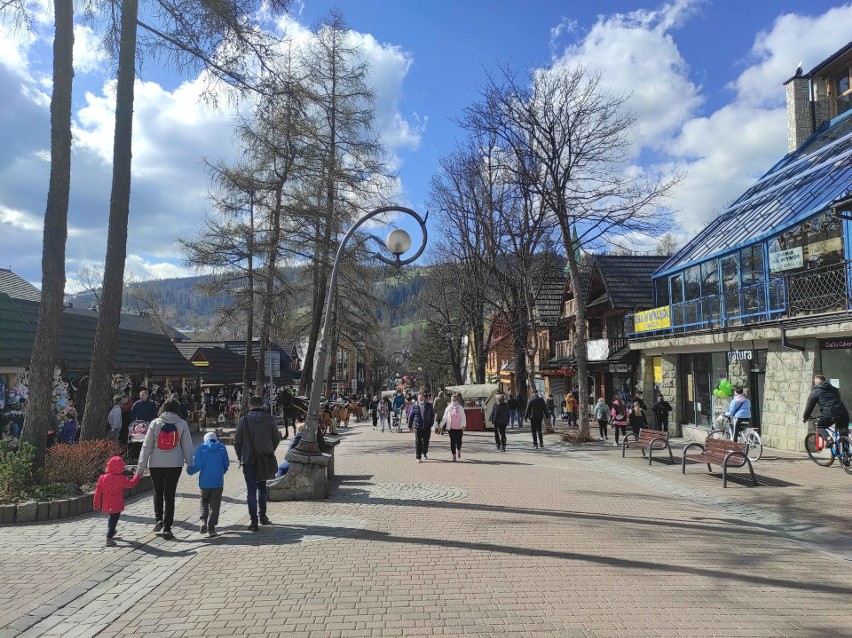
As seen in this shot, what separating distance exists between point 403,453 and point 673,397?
10.7 metres

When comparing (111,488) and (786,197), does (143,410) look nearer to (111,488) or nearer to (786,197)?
(111,488)

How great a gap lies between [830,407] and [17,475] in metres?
13.6

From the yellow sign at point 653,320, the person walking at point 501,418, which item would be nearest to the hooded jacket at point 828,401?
the person walking at point 501,418

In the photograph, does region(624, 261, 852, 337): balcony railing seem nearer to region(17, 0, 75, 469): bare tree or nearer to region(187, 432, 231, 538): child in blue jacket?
region(187, 432, 231, 538): child in blue jacket

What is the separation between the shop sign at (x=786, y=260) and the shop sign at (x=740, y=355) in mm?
2362

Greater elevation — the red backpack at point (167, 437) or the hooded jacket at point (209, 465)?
the red backpack at point (167, 437)

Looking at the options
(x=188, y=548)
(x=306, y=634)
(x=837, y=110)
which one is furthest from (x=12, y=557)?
(x=837, y=110)

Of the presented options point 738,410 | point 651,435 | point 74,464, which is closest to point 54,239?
point 74,464

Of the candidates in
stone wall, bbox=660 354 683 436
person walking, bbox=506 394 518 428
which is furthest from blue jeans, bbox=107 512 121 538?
person walking, bbox=506 394 518 428

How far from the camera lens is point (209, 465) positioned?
748 centimetres

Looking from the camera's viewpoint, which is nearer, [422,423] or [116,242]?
[116,242]

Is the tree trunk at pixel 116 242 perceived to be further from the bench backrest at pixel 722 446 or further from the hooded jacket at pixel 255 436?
the bench backrest at pixel 722 446

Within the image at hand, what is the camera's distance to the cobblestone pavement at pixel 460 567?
4711mm

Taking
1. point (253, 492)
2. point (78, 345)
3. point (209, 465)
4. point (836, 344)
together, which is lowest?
point (253, 492)
